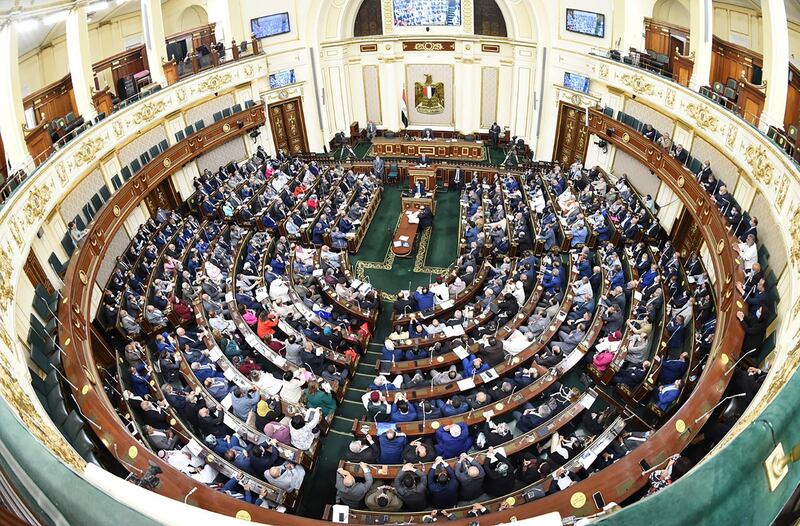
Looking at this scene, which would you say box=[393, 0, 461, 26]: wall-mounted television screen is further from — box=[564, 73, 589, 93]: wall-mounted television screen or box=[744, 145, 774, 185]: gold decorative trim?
box=[744, 145, 774, 185]: gold decorative trim

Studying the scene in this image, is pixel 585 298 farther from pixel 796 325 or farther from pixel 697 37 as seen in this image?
pixel 697 37

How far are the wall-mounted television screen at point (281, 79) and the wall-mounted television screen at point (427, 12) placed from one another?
5.26 meters

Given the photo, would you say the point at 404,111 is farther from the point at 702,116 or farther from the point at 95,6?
the point at 702,116

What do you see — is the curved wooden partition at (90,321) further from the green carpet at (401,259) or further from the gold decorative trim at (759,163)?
the gold decorative trim at (759,163)

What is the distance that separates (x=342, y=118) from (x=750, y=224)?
1788 centimetres

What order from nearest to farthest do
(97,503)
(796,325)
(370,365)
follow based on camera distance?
1. (97,503)
2. (796,325)
3. (370,365)

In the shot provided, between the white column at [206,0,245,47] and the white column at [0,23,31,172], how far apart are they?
9.60 meters

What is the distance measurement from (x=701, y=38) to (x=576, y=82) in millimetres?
6820

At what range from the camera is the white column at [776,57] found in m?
11.4

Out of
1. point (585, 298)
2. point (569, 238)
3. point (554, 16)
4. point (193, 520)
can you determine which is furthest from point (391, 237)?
point (193, 520)

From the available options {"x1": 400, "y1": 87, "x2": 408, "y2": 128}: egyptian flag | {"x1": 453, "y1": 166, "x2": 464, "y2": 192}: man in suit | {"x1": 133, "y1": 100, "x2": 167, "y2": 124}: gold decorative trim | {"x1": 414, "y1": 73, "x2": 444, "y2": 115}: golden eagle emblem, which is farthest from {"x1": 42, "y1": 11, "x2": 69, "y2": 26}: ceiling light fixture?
{"x1": 414, "y1": 73, "x2": 444, "y2": 115}: golden eagle emblem

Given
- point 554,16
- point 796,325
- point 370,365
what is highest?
point 554,16

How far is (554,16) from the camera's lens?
20.4 metres

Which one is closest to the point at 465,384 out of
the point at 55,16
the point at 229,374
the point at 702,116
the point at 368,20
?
the point at 229,374
